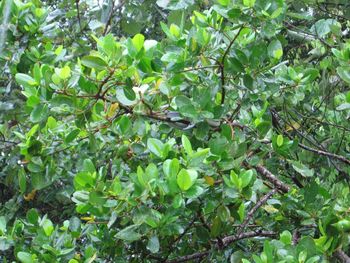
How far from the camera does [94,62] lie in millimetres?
1848

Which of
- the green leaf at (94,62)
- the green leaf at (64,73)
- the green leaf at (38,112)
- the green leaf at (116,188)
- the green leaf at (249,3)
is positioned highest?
the green leaf at (249,3)

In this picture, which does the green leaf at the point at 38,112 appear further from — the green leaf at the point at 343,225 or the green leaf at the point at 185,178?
the green leaf at the point at 343,225

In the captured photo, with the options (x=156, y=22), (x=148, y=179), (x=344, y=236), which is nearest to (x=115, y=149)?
(x=148, y=179)

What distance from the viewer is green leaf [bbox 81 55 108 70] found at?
→ 184cm

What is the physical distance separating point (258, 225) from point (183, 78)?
1.97ft

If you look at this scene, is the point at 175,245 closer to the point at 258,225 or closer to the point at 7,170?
the point at 258,225

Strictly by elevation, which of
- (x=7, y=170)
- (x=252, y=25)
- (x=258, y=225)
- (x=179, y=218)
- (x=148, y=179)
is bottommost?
(x=7, y=170)

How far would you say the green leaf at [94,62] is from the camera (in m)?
1.84

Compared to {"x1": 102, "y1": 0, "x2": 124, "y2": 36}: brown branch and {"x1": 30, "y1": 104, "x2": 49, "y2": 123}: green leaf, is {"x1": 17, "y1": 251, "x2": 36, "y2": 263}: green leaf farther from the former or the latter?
{"x1": 102, "y1": 0, "x2": 124, "y2": 36}: brown branch

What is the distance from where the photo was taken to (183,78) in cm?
207

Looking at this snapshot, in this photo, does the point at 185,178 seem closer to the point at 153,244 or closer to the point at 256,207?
the point at 153,244

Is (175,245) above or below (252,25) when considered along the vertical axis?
below

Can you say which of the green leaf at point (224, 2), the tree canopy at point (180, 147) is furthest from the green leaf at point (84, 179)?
the green leaf at point (224, 2)

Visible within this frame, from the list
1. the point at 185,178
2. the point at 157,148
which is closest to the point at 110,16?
the point at 157,148
